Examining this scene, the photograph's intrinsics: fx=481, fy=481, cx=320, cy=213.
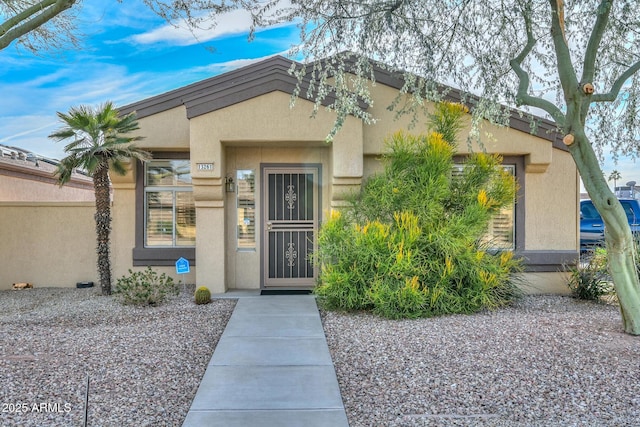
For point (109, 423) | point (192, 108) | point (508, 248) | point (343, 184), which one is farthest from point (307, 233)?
point (109, 423)

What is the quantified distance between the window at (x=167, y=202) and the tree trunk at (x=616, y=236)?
7.01 m

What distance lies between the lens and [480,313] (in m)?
7.36

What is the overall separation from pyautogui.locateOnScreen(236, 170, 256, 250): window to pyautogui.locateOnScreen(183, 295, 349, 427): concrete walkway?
259 centimetres

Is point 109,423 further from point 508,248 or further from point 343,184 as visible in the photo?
point 508,248

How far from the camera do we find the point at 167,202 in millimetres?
9805

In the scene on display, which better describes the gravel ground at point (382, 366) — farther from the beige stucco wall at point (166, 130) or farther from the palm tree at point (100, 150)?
the beige stucco wall at point (166, 130)

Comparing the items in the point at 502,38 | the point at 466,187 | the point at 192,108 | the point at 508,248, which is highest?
the point at 502,38

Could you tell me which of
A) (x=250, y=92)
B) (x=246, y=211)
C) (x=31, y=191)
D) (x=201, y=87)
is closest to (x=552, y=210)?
(x=246, y=211)

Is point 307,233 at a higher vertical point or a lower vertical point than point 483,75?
lower

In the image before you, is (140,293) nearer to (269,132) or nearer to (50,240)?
(50,240)

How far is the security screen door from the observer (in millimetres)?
9492

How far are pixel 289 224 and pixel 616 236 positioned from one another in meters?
5.52

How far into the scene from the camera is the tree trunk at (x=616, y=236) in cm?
611

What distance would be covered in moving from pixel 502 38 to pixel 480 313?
172 inches
